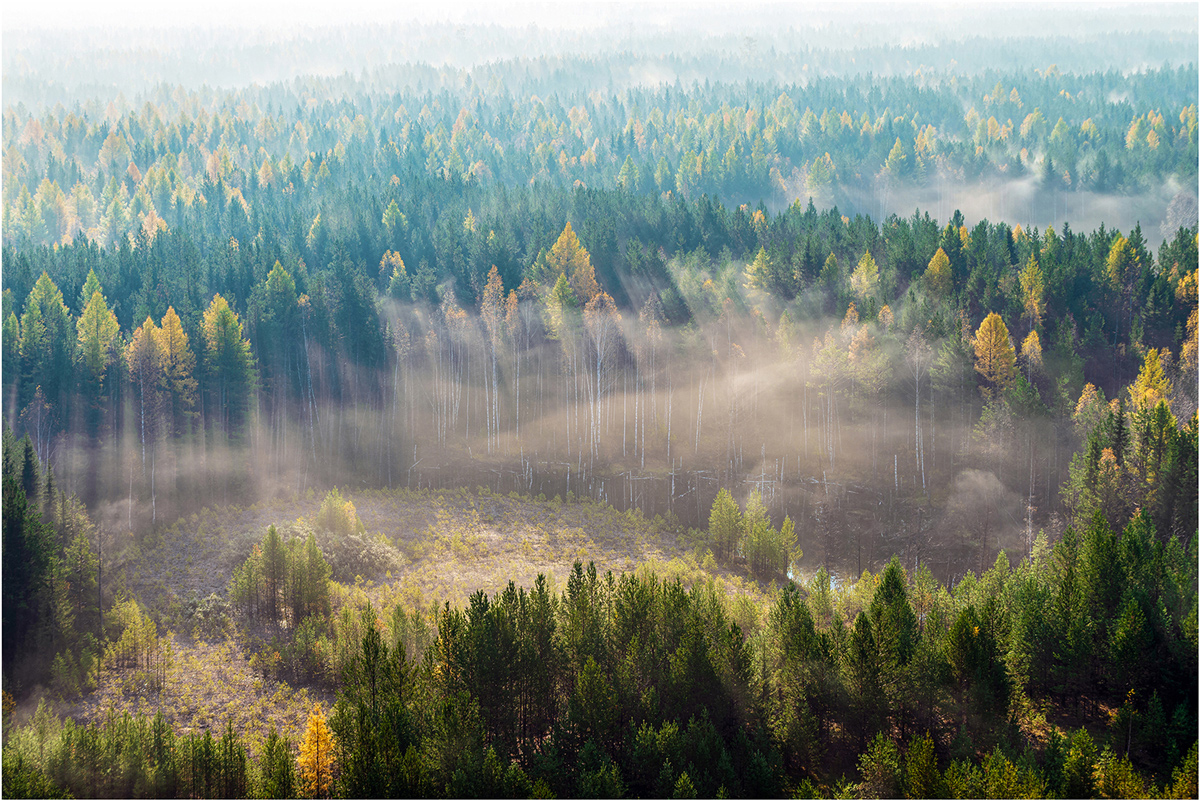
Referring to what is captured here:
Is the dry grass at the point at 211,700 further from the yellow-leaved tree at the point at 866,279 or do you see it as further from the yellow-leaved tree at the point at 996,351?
the yellow-leaved tree at the point at 866,279

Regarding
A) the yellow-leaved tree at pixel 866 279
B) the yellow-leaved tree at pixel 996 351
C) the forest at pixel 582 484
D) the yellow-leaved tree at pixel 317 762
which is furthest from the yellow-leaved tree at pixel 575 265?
the yellow-leaved tree at pixel 317 762

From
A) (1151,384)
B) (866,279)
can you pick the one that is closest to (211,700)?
(866,279)

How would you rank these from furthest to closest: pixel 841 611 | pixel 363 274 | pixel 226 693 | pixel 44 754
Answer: pixel 363 274 → pixel 841 611 → pixel 226 693 → pixel 44 754

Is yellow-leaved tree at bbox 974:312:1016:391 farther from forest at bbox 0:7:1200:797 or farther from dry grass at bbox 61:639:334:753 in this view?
dry grass at bbox 61:639:334:753

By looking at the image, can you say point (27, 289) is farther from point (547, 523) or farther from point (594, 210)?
point (594, 210)

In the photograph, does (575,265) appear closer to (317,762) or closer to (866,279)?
(866,279)

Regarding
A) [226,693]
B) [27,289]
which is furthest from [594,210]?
[226,693]
